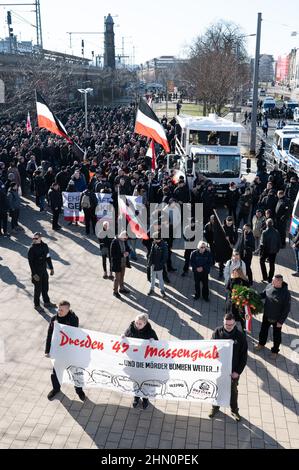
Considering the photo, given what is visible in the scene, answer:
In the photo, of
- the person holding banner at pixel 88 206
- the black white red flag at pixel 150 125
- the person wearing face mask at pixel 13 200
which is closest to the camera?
the person holding banner at pixel 88 206

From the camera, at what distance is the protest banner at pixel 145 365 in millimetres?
7395

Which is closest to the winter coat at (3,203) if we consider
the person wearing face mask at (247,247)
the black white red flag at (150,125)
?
the black white red flag at (150,125)

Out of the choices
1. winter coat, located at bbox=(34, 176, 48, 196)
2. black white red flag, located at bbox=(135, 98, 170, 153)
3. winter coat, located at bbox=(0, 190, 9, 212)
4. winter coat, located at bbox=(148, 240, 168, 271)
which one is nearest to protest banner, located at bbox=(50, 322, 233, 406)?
winter coat, located at bbox=(148, 240, 168, 271)

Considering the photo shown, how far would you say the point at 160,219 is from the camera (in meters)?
13.2

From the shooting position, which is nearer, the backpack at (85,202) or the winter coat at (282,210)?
the winter coat at (282,210)

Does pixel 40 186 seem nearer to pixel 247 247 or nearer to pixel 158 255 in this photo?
pixel 158 255

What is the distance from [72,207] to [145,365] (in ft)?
31.6

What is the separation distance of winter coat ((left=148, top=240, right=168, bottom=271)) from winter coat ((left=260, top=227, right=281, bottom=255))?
8.21 feet

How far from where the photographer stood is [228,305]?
928 cm

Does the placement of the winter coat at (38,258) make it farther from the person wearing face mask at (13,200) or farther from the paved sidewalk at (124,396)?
the person wearing face mask at (13,200)

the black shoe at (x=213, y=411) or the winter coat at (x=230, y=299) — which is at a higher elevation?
the winter coat at (x=230, y=299)

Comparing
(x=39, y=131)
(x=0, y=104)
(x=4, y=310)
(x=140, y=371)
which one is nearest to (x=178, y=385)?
(x=140, y=371)

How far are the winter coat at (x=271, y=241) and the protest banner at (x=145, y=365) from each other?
5366 millimetres
